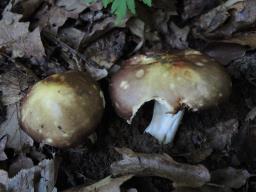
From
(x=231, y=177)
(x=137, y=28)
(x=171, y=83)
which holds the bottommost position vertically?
(x=231, y=177)

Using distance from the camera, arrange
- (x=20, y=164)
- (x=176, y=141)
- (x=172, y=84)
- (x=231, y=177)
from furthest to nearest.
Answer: (x=176, y=141)
(x=20, y=164)
(x=231, y=177)
(x=172, y=84)

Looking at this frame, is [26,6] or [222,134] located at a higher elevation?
[26,6]

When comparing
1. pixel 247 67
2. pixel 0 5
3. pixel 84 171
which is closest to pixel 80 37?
pixel 0 5

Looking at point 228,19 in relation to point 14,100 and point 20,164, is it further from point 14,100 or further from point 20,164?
point 20,164

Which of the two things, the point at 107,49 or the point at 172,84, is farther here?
the point at 107,49

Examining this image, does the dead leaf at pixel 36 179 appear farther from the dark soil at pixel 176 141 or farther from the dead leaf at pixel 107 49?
the dead leaf at pixel 107 49

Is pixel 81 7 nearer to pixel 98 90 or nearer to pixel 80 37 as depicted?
pixel 80 37

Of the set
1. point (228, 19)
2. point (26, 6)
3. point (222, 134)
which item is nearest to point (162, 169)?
point (222, 134)
